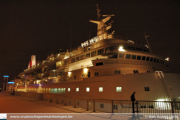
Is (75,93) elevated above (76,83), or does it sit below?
below

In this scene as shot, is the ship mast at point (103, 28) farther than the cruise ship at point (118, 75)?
Yes

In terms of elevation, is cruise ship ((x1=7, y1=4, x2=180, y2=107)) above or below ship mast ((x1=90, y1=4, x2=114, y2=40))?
below

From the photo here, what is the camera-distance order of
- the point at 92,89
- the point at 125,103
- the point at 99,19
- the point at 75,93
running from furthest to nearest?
the point at 99,19, the point at 75,93, the point at 92,89, the point at 125,103

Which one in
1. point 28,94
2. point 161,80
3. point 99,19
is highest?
point 99,19

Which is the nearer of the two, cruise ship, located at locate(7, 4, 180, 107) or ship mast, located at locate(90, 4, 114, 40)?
cruise ship, located at locate(7, 4, 180, 107)

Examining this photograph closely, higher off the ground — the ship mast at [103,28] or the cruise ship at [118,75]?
the ship mast at [103,28]

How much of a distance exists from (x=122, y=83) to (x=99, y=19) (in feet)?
56.7

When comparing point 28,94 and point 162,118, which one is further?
point 28,94

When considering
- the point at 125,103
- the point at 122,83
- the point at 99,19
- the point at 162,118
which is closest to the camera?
the point at 162,118

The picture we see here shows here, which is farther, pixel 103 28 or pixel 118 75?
pixel 103 28

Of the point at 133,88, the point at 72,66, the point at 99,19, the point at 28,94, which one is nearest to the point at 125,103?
the point at 133,88

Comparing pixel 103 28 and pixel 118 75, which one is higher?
pixel 103 28

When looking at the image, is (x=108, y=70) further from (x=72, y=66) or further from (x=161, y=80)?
(x=72, y=66)

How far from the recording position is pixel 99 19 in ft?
97.1
